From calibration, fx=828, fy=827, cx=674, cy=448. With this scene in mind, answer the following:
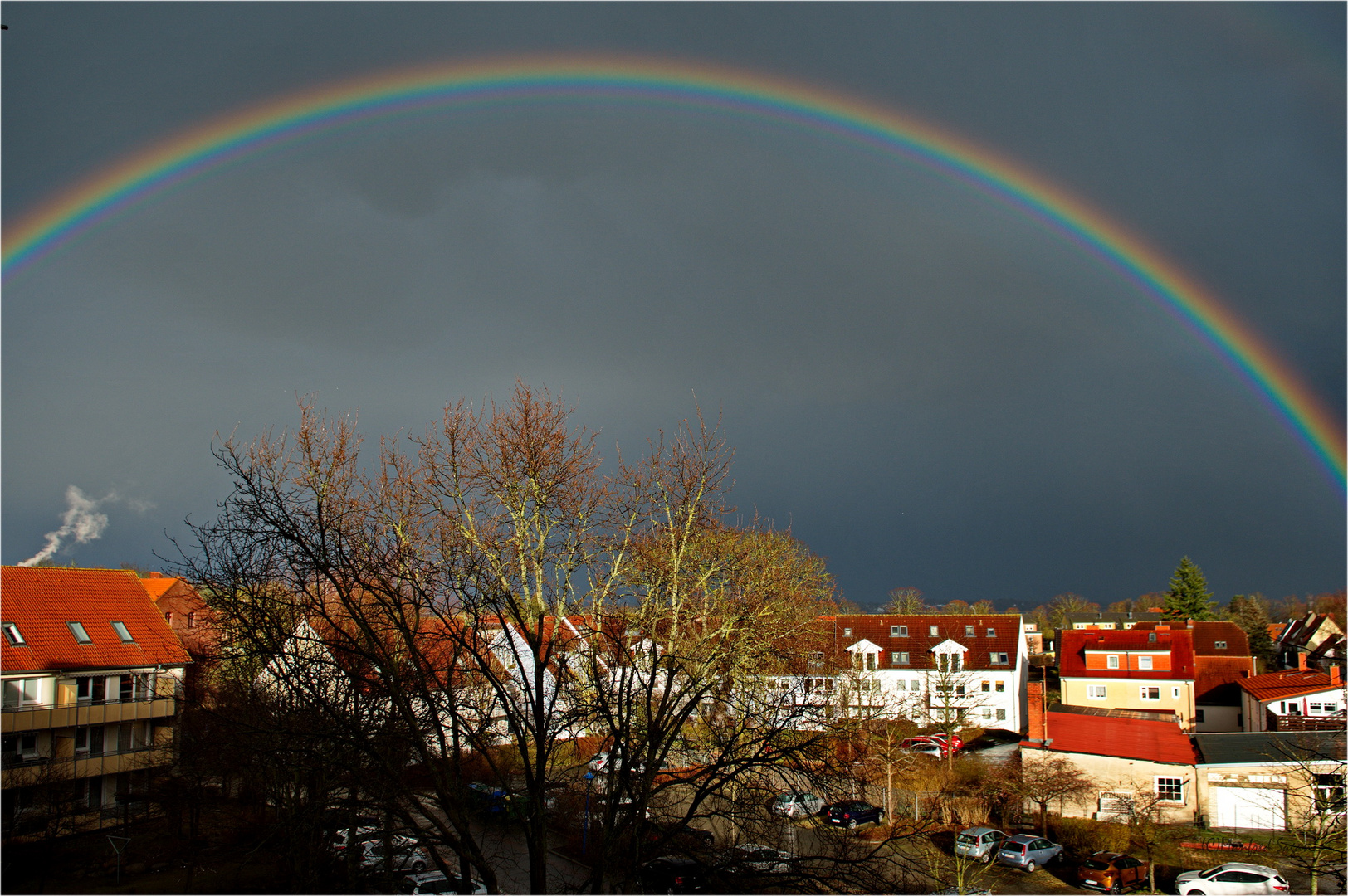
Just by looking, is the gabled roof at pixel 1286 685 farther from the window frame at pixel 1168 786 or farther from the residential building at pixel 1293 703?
the window frame at pixel 1168 786

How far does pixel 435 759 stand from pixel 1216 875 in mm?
21733

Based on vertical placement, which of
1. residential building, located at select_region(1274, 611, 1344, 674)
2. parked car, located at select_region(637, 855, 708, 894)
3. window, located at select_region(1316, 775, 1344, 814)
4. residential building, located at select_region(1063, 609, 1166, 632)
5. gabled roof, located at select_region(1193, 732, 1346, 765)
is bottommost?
residential building, located at select_region(1274, 611, 1344, 674)

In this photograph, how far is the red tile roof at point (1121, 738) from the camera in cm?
2905

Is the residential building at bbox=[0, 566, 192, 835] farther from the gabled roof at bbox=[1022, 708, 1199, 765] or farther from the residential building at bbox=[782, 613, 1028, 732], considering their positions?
the residential building at bbox=[782, 613, 1028, 732]

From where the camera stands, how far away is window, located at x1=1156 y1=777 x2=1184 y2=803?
2845 cm

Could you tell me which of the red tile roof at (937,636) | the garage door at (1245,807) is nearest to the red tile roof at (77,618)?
the garage door at (1245,807)

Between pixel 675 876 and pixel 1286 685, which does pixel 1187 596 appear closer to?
pixel 1286 685

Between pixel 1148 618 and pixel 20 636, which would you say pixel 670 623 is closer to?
pixel 20 636

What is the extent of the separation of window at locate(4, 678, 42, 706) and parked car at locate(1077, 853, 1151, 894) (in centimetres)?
3312

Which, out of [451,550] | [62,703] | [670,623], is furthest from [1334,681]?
[62,703]

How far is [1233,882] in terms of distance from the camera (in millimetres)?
20359

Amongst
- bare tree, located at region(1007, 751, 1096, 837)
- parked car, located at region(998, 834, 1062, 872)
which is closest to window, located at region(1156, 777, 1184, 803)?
bare tree, located at region(1007, 751, 1096, 837)

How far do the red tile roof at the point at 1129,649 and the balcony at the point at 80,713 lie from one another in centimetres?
4642

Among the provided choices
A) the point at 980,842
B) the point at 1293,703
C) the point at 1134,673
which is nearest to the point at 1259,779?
the point at 980,842
